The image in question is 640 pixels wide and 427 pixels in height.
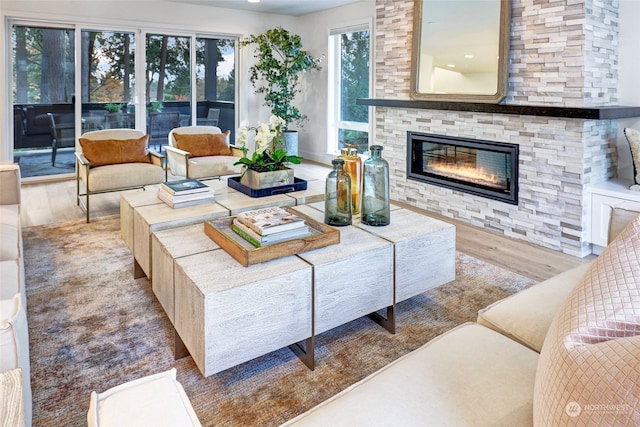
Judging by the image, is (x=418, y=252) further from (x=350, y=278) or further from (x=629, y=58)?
(x=629, y=58)

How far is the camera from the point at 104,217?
417 cm

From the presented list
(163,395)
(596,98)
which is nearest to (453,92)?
(596,98)

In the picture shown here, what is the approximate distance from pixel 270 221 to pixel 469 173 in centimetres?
267

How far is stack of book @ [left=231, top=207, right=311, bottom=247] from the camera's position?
191 cm

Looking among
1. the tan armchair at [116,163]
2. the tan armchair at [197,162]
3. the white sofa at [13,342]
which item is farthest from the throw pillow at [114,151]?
the white sofa at [13,342]

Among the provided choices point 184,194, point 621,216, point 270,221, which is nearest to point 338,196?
point 270,221

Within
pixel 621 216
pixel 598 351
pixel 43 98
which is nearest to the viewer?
pixel 598 351

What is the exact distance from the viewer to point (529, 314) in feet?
4.71

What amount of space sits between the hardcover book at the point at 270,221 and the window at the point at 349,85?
411cm

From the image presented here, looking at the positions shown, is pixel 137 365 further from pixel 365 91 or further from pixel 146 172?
pixel 365 91

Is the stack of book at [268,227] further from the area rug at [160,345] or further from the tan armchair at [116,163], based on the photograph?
the tan armchair at [116,163]

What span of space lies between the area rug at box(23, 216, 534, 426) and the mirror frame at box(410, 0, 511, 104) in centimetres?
145

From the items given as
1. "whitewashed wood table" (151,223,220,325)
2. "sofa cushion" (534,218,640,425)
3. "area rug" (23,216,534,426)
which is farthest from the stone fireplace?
"whitewashed wood table" (151,223,220,325)

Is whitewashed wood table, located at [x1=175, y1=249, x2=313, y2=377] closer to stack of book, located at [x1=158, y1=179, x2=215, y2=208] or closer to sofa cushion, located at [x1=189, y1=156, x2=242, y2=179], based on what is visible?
stack of book, located at [x1=158, y1=179, x2=215, y2=208]
